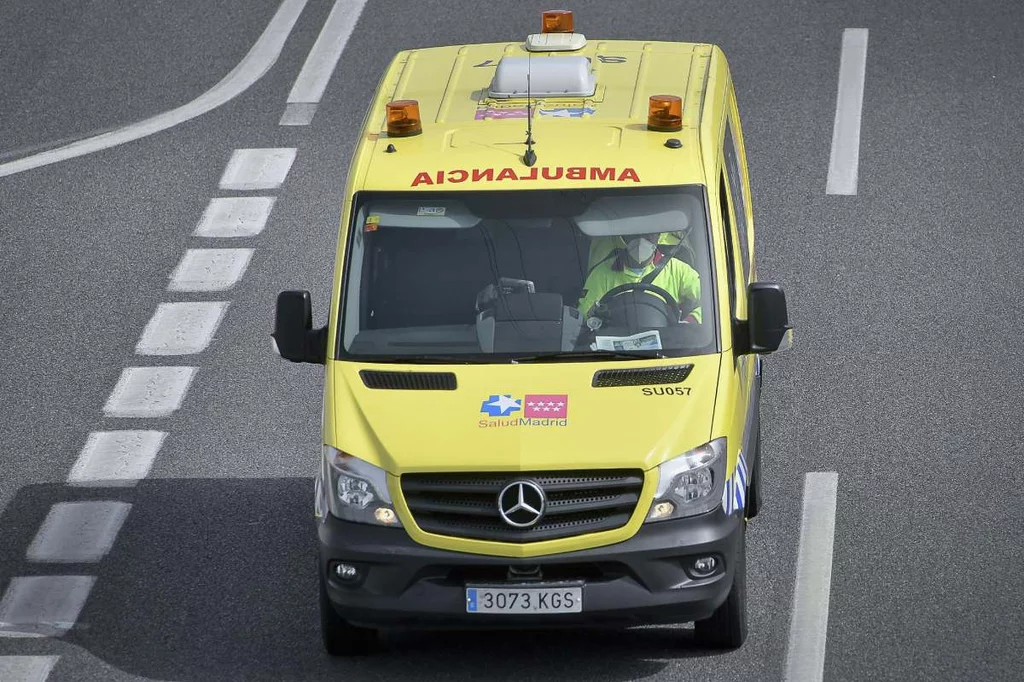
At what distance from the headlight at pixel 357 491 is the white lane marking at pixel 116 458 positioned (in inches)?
135

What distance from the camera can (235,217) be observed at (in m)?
16.2

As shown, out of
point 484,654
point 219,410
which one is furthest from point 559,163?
point 219,410

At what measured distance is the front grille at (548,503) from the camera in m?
8.65

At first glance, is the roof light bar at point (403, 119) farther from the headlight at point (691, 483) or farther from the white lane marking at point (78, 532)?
the white lane marking at point (78, 532)

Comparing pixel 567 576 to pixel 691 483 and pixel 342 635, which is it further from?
pixel 342 635

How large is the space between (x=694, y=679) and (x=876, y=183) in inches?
324

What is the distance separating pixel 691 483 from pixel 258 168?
9.33 metres

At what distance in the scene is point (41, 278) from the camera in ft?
50.0

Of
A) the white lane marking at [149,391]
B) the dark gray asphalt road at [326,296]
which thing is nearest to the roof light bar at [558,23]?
the dark gray asphalt road at [326,296]

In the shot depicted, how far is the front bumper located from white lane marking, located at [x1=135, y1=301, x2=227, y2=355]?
543 centimetres

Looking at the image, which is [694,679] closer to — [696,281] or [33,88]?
[696,281]

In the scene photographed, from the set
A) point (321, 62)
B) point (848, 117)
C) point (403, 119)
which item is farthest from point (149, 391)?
point (848, 117)

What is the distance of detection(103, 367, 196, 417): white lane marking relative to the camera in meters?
13.0

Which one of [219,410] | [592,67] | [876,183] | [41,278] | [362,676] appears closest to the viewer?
[362,676]
